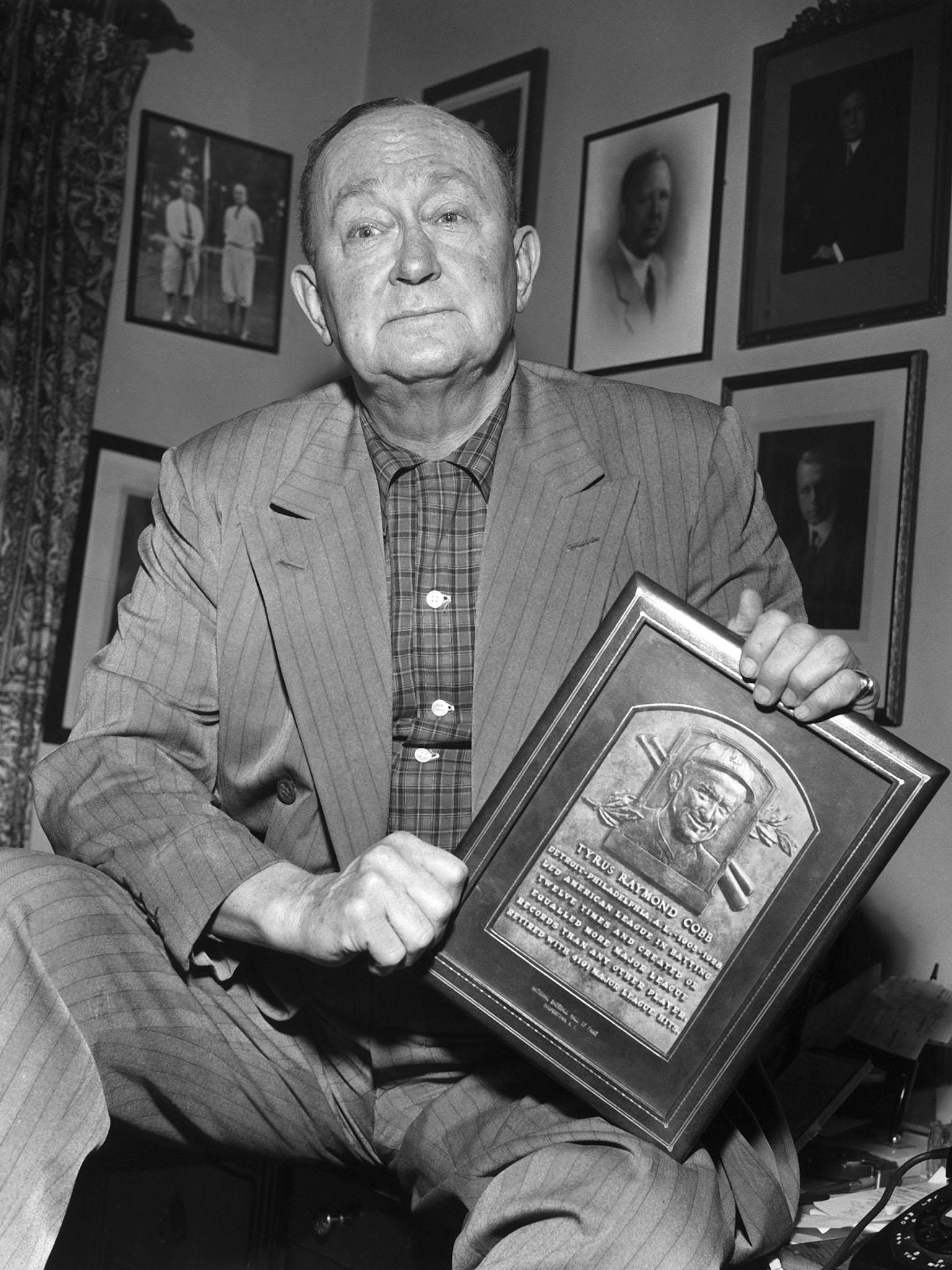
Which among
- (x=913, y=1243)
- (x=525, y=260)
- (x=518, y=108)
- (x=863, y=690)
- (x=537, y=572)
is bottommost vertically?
(x=913, y=1243)

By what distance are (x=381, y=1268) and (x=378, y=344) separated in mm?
1256

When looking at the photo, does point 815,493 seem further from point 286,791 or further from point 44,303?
point 44,303

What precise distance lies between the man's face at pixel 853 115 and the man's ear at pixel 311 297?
1.40 m

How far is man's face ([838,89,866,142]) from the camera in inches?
116

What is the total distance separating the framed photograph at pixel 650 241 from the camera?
10.7 feet

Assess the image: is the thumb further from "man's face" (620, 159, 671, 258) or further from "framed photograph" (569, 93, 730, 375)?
"man's face" (620, 159, 671, 258)

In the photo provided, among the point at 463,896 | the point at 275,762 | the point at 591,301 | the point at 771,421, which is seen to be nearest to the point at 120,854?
the point at 275,762

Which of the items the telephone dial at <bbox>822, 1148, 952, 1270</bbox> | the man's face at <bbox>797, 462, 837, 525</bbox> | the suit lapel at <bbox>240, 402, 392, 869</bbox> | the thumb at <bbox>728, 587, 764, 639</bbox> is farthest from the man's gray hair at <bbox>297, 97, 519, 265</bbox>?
the telephone dial at <bbox>822, 1148, 952, 1270</bbox>

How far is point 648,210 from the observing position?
339 cm

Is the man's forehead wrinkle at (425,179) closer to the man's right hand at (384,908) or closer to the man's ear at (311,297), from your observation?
the man's ear at (311,297)

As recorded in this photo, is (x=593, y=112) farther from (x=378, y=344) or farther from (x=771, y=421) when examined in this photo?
(x=378, y=344)

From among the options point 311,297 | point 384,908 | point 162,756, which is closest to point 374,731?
point 162,756

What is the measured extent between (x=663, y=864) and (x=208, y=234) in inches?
113

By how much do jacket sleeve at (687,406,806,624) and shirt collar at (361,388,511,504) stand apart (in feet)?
1.00
